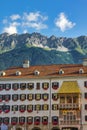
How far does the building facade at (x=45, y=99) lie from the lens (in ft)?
285

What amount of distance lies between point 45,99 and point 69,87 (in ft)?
22.4

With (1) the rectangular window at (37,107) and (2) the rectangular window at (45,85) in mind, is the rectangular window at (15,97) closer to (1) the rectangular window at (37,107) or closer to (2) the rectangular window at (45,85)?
(1) the rectangular window at (37,107)

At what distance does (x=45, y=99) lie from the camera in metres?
89.4

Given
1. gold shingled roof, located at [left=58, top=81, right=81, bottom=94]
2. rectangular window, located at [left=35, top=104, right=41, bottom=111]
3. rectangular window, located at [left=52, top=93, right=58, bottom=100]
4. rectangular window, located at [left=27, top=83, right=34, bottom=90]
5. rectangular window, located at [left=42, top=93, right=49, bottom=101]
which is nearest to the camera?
gold shingled roof, located at [left=58, top=81, right=81, bottom=94]

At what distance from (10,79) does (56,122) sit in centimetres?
1627

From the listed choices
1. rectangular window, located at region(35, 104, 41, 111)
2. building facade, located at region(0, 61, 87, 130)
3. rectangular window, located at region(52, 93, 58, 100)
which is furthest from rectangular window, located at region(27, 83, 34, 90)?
rectangular window, located at region(52, 93, 58, 100)

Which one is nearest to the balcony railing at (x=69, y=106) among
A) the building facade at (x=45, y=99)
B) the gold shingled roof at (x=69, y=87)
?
the building facade at (x=45, y=99)

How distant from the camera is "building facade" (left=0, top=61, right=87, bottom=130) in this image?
8700cm

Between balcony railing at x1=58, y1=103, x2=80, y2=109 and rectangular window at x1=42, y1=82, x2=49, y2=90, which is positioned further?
rectangular window at x1=42, y1=82, x2=49, y2=90

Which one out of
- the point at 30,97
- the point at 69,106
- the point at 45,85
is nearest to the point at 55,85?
the point at 45,85

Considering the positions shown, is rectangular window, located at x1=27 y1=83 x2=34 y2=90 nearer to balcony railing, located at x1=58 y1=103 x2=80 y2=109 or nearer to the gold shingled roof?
the gold shingled roof

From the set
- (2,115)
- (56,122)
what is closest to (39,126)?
(56,122)

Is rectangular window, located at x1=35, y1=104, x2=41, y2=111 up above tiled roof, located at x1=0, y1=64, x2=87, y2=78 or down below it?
below

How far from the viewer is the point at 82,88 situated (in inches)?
3452
